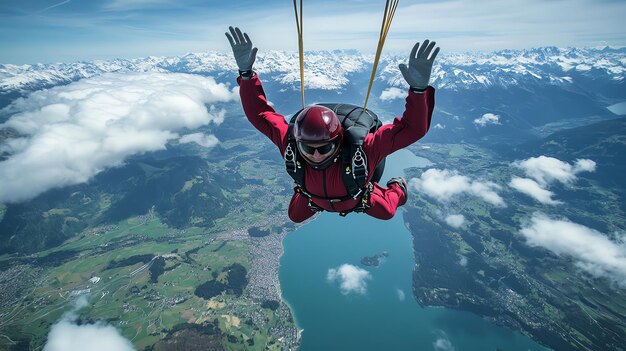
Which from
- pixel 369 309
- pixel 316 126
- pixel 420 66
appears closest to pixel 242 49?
pixel 316 126

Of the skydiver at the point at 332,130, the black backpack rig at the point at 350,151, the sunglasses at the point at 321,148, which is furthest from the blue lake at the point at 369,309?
the sunglasses at the point at 321,148

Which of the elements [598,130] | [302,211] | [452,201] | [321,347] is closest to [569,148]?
[598,130]

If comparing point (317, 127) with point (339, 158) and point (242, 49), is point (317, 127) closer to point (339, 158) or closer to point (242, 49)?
point (339, 158)

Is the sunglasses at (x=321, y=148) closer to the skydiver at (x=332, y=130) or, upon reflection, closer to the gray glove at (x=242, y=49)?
the skydiver at (x=332, y=130)

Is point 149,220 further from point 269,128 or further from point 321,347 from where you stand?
point 269,128

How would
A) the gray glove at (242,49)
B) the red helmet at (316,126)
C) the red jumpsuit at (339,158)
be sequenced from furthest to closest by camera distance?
the gray glove at (242,49) < the red helmet at (316,126) < the red jumpsuit at (339,158)

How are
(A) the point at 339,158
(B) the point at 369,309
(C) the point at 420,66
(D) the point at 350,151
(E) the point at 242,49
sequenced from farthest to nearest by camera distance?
(B) the point at 369,309 < (E) the point at 242,49 < (A) the point at 339,158 < (D) the point at 350,151 < (C) the point at 420,66
